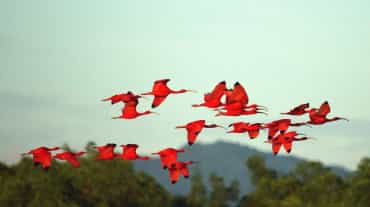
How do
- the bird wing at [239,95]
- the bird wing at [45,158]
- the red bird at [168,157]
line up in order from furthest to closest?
1. the bird wing at [45,158]
2. the red bird at [168,157]
3. the bird wing at [239,95]

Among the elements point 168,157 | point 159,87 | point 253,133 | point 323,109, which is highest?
point 159,87

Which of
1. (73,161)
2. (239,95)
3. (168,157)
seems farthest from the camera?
(73,161)

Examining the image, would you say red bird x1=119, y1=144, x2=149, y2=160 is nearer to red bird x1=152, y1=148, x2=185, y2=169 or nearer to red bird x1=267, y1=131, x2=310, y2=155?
red bird x1=152, y1=148, x2=185, y2=169

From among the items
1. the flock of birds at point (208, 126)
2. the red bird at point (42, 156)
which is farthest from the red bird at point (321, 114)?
the red bird at point (42, 156)

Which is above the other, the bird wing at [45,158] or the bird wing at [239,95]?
the bird wing at [239,95]

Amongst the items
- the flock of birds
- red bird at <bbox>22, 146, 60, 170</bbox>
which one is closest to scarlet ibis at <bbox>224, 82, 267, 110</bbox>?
→ the flock of birds

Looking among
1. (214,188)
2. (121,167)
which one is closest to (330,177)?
(121,167)

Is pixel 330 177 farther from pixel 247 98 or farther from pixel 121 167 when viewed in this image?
pixel 247 98

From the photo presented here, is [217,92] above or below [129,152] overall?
above

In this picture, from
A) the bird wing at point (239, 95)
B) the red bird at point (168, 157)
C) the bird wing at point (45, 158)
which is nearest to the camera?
the bird wing at point (239, 95)

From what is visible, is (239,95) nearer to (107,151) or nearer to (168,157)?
(168,157)

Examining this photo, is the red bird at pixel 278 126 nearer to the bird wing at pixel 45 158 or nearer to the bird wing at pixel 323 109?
the bird wing at pixel 323 109

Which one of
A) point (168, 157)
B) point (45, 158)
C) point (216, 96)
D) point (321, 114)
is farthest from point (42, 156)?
point (321, 114)

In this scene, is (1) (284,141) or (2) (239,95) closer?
(2) (239,95)
